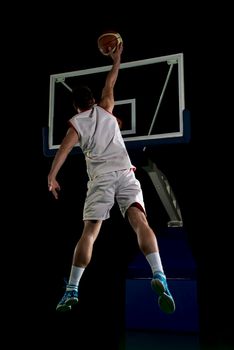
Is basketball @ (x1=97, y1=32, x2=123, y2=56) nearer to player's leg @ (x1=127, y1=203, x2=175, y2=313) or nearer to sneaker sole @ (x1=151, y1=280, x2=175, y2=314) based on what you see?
player's leg @ (x1=127, y1=203, x2=175, y2=313)

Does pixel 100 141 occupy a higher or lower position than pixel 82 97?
lower

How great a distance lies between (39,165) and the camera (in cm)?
409

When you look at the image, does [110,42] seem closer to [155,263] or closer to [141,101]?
[141,101]

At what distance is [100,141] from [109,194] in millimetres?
282

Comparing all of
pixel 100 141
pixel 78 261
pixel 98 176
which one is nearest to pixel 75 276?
pixel 78 261

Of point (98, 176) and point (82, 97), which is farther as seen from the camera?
point (82, 97)

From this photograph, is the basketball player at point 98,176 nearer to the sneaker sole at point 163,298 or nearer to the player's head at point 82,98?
the player's head at point 82,98

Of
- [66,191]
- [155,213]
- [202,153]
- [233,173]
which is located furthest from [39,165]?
[233,173]

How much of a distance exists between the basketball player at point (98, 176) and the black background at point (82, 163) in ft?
3.74

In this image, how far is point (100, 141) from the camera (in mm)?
2141

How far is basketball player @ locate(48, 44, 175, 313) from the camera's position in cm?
200

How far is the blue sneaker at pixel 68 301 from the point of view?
1932 millimetres

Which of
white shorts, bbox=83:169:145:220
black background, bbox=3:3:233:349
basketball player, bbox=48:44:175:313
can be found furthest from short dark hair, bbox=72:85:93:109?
black background, bbox=3:3:233:349

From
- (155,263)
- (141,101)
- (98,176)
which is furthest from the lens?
(141,101)
